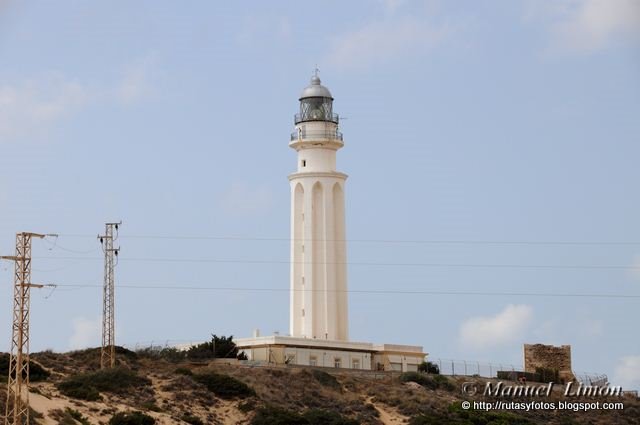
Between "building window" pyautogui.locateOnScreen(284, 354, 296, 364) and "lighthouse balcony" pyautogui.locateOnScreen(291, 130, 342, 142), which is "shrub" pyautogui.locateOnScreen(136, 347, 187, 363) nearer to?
"building window" pyautogui.locateOnScreen(284, 354, 296, 364)

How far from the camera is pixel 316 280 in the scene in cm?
8544

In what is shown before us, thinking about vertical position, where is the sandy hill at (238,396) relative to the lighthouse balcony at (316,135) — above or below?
below

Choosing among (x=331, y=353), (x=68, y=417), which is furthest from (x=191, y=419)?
(x=331, y=353)

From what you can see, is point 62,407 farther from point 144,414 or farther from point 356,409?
point 356,409

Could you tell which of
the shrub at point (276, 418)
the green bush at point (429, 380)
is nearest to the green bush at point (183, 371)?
the shrub at point (276, 418)

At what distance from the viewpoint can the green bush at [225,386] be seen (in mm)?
69688

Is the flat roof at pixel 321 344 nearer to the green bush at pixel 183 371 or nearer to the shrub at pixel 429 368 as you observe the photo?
the shrub at pixel 429 368

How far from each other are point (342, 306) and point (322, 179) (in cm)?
738

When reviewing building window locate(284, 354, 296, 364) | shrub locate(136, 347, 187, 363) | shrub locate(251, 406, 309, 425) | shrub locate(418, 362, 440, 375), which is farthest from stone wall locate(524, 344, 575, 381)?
shrub locate(251, 406, 309, 425)

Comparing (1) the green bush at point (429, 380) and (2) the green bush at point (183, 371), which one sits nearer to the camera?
(2) the green bush at point (183, 371)

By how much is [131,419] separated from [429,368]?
1058 inches

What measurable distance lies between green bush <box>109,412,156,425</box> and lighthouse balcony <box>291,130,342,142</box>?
92.6ft

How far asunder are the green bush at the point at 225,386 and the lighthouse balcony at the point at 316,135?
2007cm

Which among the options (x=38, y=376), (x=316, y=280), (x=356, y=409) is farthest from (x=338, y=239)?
(x=38, y=376)
